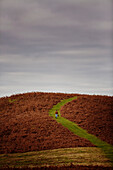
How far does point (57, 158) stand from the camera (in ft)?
54.6

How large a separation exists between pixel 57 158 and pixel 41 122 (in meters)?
10.4

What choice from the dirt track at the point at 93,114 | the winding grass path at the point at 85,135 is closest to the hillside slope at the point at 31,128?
the winding grass path at the point at 85,135

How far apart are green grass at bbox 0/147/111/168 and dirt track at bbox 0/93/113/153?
4.21 feet

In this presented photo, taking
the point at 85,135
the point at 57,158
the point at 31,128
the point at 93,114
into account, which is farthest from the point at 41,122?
the point at 57,158

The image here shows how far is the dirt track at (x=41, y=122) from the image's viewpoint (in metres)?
20.8

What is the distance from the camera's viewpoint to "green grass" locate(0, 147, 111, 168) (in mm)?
15570

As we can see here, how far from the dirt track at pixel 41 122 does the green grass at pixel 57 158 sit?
1284mm

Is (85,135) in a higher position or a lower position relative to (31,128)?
lower

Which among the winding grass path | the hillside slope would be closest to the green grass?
the winding grass path

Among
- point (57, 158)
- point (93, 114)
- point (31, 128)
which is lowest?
point (57, 158)

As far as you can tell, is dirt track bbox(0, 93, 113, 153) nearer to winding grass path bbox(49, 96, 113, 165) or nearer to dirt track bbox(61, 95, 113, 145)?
dirt track bbox(61, 95, 113, 145)

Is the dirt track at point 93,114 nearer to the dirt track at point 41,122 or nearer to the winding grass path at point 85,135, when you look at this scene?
the dirt track at point 41,122

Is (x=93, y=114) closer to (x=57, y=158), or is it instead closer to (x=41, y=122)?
(x=41, y=122)

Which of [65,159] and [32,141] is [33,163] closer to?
[65,159]
